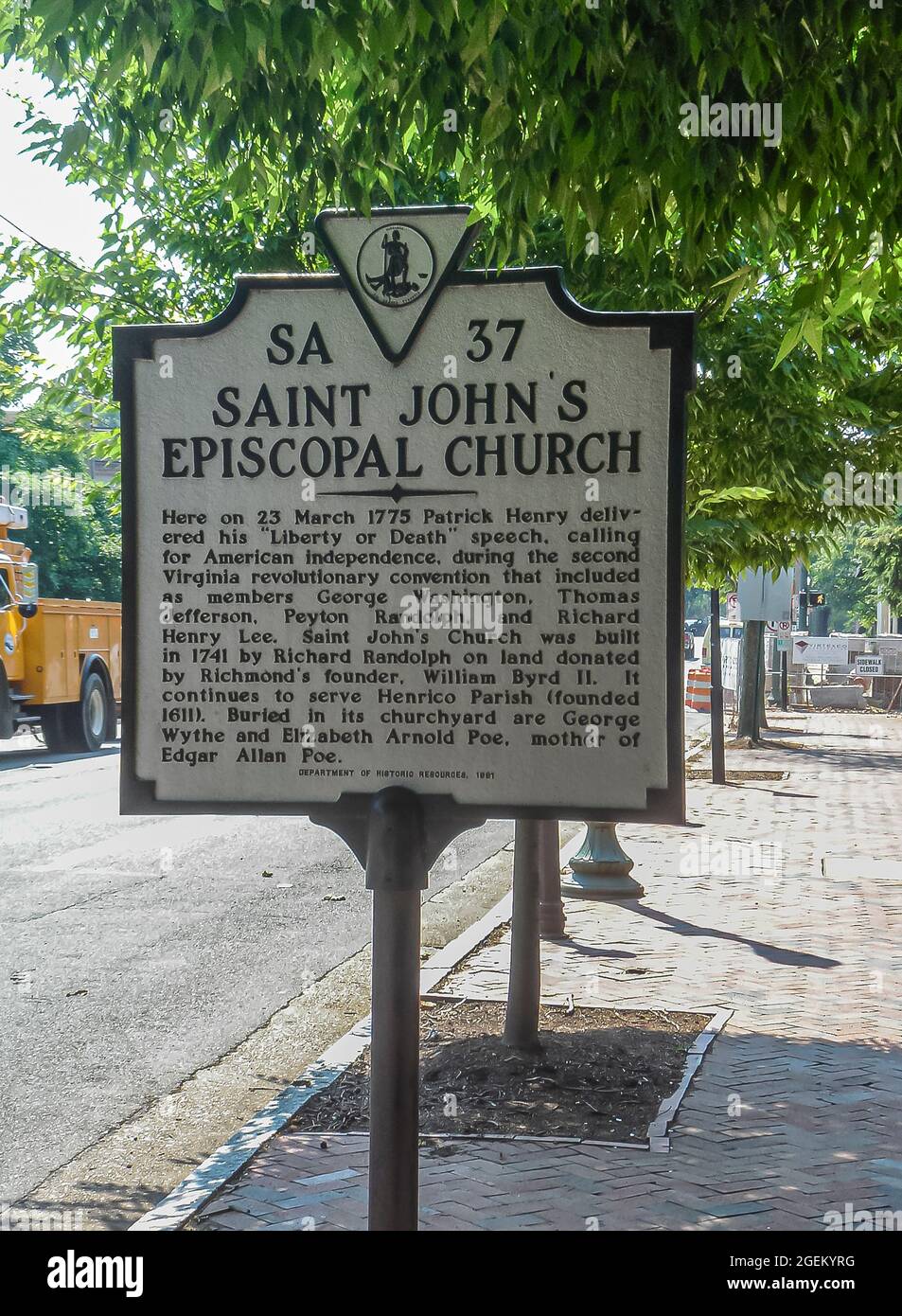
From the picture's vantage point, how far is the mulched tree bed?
5.60m

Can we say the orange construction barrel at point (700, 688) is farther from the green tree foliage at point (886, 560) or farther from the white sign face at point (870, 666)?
the white sign face at point (870, 666)

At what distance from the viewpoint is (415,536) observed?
11.4 feet

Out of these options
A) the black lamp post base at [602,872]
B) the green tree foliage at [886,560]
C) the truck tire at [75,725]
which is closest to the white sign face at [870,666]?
the green tree foliage at [886,560]

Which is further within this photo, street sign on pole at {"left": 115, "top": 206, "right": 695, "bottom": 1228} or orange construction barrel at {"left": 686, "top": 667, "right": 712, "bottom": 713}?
orange construction barrel at {"left": 686, "top": 667, "right": 712, "bottom": 713}

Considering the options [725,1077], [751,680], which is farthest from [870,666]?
[725,1077]

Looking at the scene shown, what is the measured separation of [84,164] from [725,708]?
31.2 m

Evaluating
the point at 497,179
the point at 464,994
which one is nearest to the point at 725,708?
the point at 464,994

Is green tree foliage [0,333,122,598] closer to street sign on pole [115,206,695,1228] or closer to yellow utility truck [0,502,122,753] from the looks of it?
yellow utility truck [0,502,122,753]

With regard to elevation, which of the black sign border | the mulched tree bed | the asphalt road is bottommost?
the asphalt road

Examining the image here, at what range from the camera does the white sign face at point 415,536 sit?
11.3 ft

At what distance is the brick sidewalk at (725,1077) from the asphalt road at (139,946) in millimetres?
1079

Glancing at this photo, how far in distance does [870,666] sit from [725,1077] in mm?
42042

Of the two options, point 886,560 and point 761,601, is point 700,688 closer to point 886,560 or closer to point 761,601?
point 761,601

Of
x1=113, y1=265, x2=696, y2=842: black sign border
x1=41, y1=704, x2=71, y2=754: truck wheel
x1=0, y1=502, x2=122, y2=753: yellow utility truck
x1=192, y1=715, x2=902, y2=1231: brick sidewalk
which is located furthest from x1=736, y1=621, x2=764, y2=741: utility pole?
x1=113, y1=265, x2=696, y2=842: black sign border
